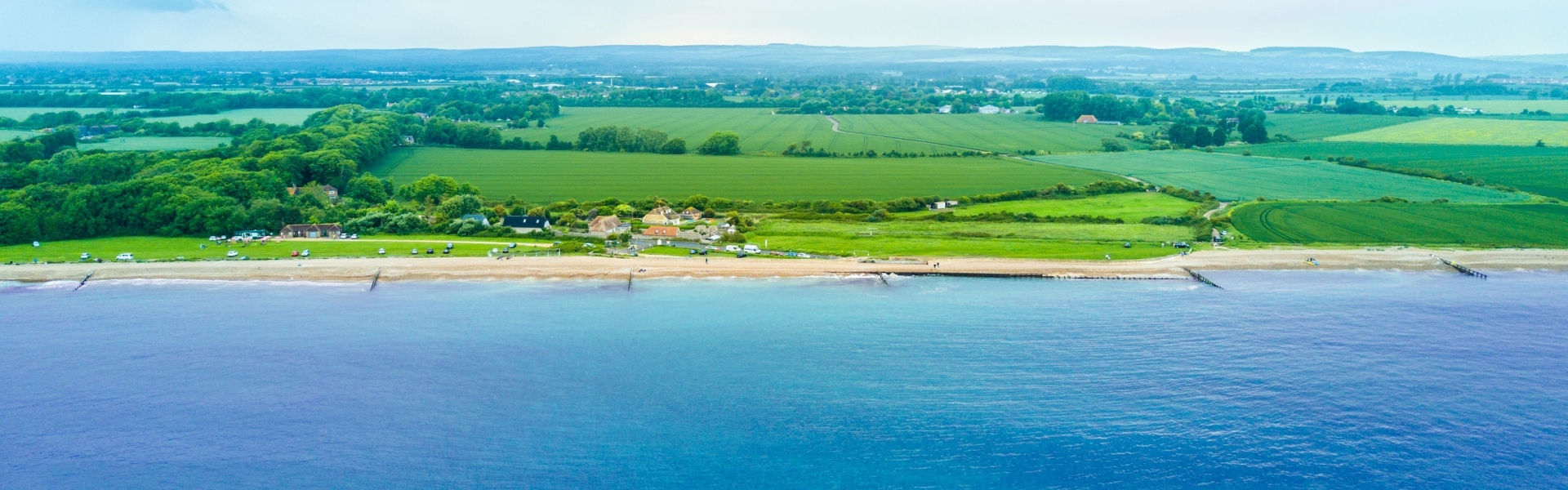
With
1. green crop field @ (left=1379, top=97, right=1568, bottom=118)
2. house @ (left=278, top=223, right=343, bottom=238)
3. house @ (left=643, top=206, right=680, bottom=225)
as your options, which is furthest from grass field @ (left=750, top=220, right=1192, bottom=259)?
green crop field @ (left=1379, top=97, right=1568, bottom=118)

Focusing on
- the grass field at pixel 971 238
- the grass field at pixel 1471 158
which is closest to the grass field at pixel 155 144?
the grass field at pixel 971 238

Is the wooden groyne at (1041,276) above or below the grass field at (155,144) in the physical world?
below

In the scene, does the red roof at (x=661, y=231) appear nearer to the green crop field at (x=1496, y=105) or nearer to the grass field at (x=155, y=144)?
the grass field at (x=155, y=144)

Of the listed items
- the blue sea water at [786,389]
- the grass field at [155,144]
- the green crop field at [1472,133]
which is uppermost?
the green crop field at [1472,133]

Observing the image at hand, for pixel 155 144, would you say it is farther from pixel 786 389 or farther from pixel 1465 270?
pixel 1465 270

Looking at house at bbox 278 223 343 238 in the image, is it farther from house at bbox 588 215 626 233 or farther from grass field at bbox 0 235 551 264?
house at bbox 588 215 626 233

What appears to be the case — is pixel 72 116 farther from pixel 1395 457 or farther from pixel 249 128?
pixel 1395 457

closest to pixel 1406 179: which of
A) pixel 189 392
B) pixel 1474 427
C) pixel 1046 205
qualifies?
pixel 1046 205

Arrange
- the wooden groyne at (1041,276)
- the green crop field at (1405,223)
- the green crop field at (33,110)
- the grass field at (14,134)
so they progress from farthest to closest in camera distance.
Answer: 1. the green crop field at (33,110)
2. the grass field at (14,134)
3. the green crop field at (1405,223)
4. the wooden groyne at (1041,276)
